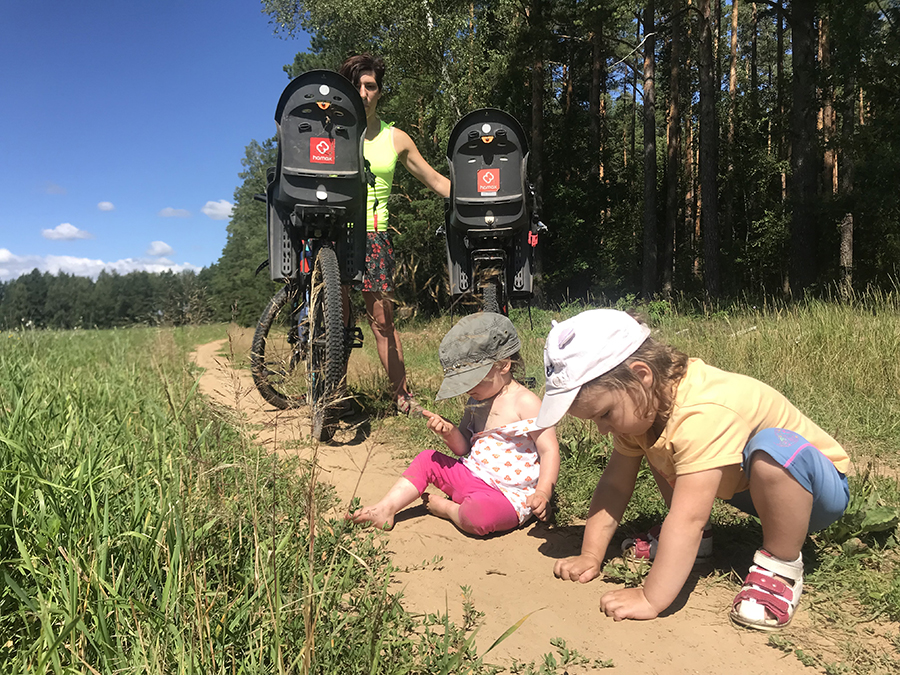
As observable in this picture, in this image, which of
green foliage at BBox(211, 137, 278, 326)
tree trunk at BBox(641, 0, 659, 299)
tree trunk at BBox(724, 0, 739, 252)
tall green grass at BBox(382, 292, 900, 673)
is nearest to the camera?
tall green grass at BBox(382, 292, 900, 673)

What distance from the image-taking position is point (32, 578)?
165cm

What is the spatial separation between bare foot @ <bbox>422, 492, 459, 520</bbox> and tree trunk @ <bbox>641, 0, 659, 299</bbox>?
14.5 metres

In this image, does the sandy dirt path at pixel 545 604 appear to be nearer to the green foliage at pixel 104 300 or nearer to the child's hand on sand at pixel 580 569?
the child's hand on sand at pixel 580 569

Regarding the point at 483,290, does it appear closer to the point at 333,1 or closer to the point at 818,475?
the point at 818,475

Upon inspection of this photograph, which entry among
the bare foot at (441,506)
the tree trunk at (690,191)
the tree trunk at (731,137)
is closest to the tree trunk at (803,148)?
the bare foot at (441,506)

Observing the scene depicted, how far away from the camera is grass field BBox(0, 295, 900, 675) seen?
1410mm

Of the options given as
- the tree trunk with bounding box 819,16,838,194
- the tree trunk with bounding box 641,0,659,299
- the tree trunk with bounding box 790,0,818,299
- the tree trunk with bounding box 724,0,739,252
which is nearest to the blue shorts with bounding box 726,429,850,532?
the tree trunk with bounding box 790,0,818,299

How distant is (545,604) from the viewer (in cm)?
193

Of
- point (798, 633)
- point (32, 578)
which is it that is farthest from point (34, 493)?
point (798, 633)

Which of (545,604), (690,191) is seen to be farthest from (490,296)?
(690,191)

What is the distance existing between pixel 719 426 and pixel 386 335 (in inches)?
106

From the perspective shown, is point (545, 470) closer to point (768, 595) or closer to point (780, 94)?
point (768, 595)

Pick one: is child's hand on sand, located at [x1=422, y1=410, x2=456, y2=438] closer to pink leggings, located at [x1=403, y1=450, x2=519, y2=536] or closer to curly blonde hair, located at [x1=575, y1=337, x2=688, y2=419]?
pink leggings, located at [x1=403, y1=450, x2=519, y2=536]

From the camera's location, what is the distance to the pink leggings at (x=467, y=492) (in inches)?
95.3
